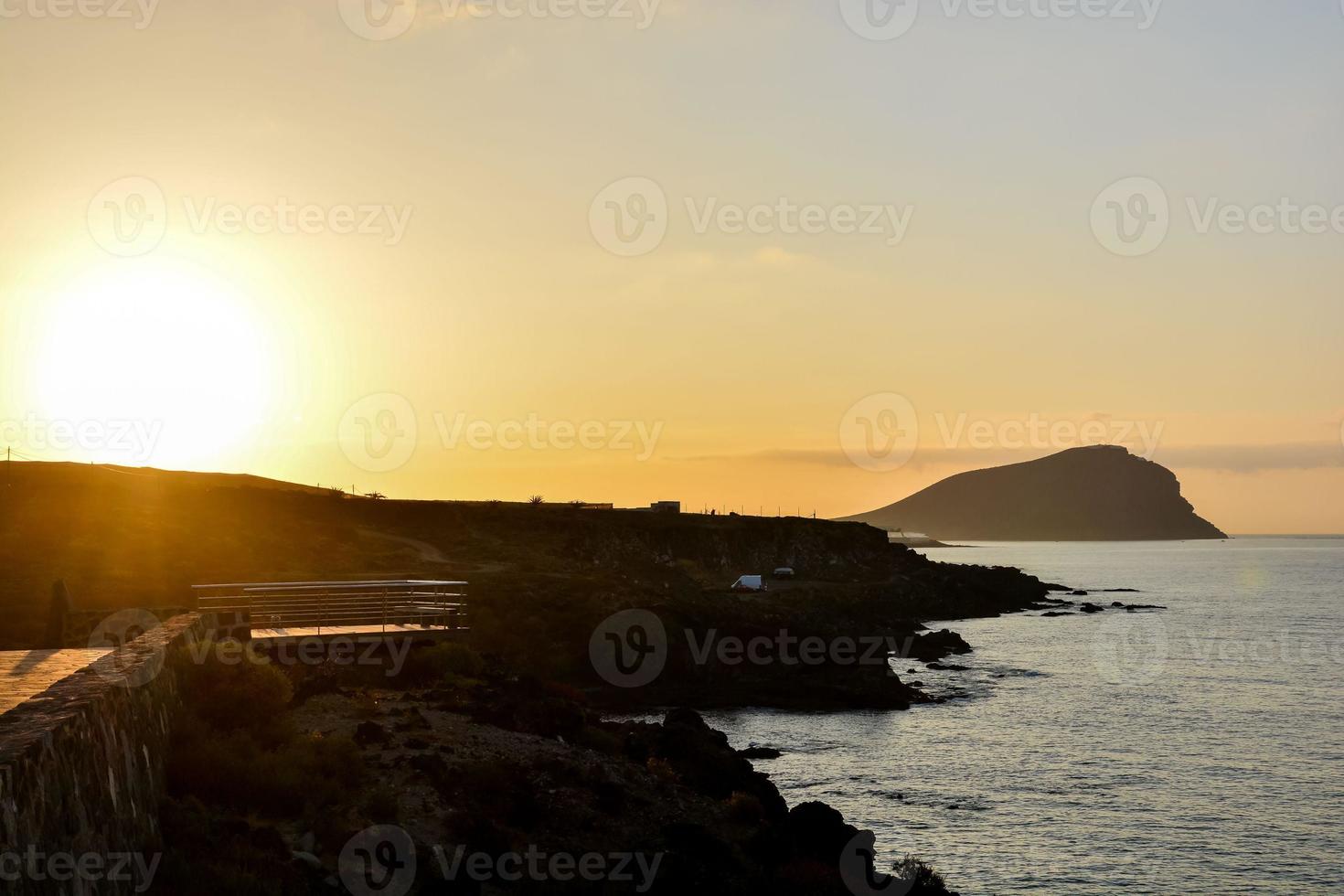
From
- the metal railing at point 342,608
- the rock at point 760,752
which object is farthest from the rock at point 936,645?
the metal railing at point 342,608

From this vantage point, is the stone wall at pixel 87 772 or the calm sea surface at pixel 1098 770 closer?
the stone wall at pixel 87 772

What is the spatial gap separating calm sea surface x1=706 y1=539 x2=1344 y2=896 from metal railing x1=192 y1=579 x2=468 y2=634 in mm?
12513

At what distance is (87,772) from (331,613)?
2398 cm

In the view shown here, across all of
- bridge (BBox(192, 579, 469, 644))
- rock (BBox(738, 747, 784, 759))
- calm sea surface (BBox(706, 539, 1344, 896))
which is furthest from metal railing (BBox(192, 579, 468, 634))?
calm sea surface (BBox(706, 539, 1344, 896))

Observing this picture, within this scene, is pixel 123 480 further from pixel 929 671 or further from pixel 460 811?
pixel 460 811

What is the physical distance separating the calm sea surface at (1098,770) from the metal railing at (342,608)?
12.5 metres

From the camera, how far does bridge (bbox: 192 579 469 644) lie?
30.5m

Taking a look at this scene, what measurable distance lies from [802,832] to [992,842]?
10.2 meters

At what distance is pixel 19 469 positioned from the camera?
8562cm

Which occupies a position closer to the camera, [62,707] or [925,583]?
[62,707]

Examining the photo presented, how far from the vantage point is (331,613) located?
34531 mm

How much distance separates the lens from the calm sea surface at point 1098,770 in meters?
31.2

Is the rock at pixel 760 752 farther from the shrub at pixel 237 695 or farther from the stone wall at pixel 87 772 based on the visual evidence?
the stone wall at pixel 87 772

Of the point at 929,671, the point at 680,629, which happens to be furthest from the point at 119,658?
the point at 929,671
